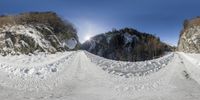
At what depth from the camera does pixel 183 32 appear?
72.6ft

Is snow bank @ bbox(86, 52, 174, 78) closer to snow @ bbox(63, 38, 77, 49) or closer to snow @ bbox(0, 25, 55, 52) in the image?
snow @ bbox(0, 25, 55, 52)

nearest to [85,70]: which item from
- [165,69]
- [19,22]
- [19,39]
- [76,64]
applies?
[76,64]

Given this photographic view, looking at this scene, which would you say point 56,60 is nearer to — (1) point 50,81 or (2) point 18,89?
(1) point 50,81

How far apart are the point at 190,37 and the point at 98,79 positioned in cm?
1025

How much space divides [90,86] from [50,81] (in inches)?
62.2

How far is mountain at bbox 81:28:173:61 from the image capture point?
25.4 meters

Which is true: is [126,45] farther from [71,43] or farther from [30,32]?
[30,32]

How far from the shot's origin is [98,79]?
12.2m

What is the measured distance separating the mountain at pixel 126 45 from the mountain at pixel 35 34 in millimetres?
2794

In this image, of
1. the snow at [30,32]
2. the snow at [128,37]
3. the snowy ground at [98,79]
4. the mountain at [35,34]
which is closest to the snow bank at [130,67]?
the snowy ground at [98,79]

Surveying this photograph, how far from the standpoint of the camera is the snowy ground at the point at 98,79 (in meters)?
9.95

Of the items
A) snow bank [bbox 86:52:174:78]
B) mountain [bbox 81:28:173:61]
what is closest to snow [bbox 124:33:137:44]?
mountain [bbox 81:28:173:61]

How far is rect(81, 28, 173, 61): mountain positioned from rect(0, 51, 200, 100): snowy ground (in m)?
10.3

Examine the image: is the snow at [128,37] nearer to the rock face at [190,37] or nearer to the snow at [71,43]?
the rock face at [190,37]
